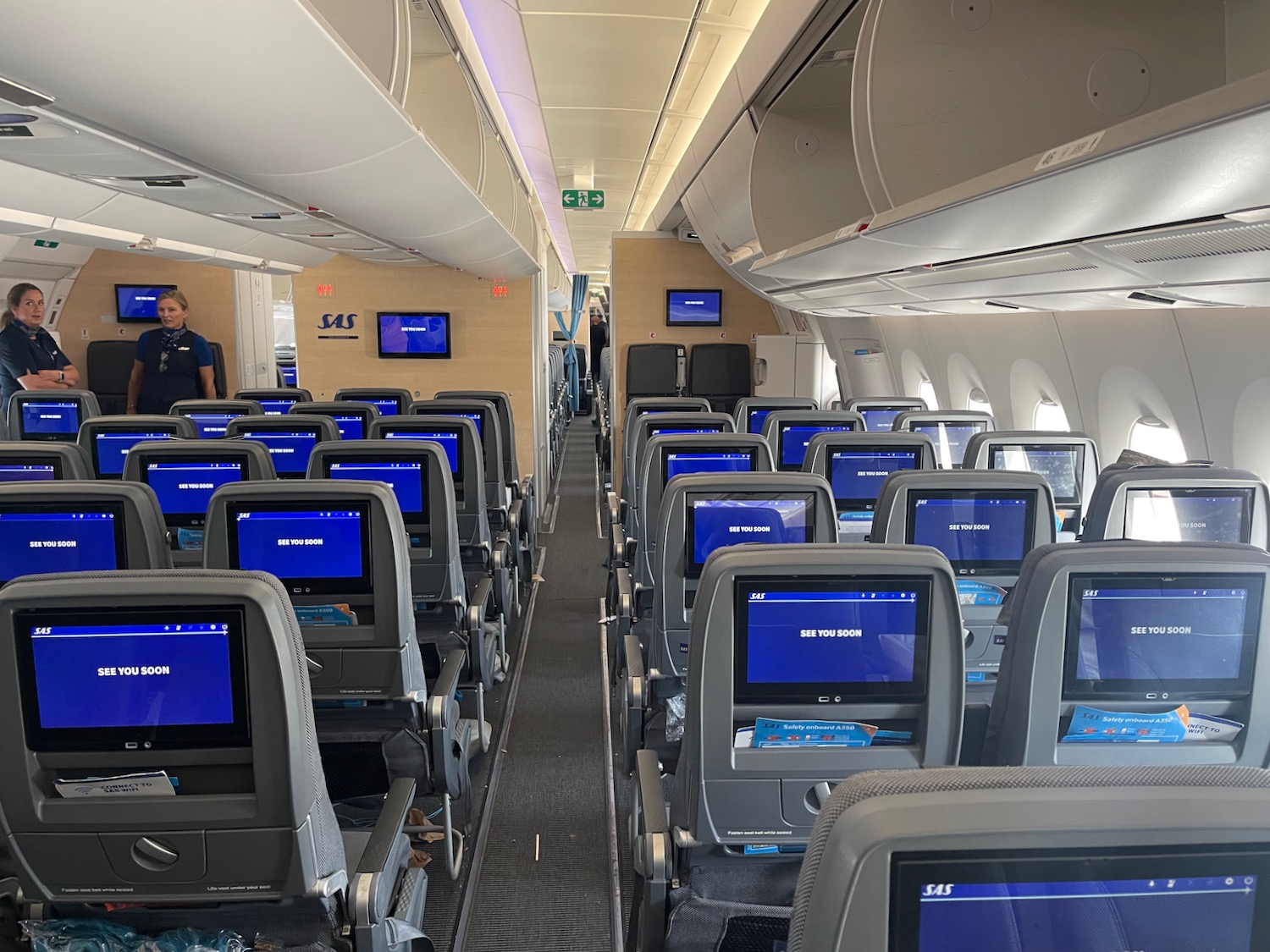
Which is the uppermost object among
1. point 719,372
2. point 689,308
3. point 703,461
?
point 689,308

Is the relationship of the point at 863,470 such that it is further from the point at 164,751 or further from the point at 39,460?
the point at 39,460

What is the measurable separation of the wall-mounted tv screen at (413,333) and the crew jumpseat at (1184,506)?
360 inches

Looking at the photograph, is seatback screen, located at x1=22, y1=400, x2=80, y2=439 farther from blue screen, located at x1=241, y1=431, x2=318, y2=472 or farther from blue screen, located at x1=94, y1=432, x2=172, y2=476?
blue screen, located at x1=241, y1=431, x2=318, y2=472

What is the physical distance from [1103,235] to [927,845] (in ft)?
9.91

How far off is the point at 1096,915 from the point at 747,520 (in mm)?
2581

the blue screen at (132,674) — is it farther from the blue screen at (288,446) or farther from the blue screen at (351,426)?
the blue screen at (351,426)

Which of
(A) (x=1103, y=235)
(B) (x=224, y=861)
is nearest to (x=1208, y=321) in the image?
(A) (x=1103, y=235)

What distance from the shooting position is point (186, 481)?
433 cm

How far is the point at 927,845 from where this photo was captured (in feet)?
2.83

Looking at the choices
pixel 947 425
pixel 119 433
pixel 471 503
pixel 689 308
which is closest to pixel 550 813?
pixel 471 503

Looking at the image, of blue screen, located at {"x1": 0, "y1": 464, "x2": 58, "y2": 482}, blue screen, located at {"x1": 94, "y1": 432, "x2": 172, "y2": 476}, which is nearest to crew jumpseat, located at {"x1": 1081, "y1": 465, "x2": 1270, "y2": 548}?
blue screen, located at {"x1": 0, "y1": 464, "x2": 58, "y2": 482}

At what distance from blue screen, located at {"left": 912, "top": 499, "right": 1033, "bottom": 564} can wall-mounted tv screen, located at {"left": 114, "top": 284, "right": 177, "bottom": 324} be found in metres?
12.7

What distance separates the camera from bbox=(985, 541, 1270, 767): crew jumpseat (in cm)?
212

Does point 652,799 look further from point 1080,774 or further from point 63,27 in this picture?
point 63,27
